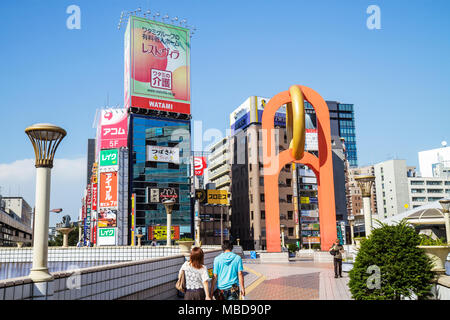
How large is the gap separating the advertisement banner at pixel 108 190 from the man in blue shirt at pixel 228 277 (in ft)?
185

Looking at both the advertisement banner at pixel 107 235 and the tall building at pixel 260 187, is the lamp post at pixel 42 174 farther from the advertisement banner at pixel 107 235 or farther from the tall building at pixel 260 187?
the tall building at pixel 260 187

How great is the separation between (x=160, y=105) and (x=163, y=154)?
8.13 m

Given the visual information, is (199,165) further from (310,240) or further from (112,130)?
(310,240)

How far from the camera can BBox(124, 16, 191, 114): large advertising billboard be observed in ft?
222

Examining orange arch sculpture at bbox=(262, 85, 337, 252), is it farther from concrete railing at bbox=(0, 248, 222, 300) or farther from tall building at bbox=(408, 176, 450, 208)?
tall building at bbox=(408, 176, 450, 208)

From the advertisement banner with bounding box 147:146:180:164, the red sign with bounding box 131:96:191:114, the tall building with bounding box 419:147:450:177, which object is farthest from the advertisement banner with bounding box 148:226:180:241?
the tall building with bounding box 419:147:450:177

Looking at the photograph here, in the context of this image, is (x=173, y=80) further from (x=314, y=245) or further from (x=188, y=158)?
(x=314, y=245)

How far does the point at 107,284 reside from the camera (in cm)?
859

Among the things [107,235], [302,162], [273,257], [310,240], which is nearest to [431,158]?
[310,240]

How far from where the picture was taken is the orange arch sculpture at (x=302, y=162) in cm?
3106

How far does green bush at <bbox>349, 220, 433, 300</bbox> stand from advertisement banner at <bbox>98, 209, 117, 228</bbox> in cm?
5637

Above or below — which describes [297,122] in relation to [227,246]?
above

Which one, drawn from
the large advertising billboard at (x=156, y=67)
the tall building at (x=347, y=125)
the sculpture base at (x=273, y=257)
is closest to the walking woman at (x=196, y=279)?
the sculpture base at (x=273, y=257)
